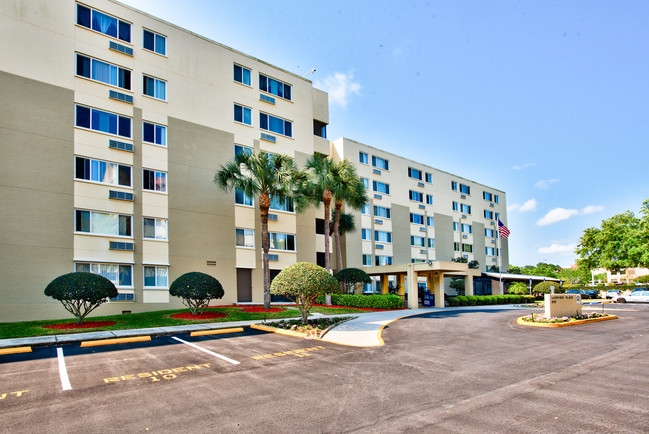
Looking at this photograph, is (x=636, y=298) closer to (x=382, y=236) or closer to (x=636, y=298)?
(x=636, y=298)

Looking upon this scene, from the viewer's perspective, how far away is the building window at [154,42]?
86.8 ft

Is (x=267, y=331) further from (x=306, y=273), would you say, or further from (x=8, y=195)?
(x=8, y=195)

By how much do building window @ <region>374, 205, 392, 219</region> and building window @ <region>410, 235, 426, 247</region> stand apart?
454 cm

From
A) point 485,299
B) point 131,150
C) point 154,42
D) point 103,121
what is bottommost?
point 485,299

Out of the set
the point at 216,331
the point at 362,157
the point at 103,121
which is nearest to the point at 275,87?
the point at 362,157

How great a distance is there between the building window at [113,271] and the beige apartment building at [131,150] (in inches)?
2.3

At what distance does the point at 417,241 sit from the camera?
4688cm

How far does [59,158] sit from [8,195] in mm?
3094

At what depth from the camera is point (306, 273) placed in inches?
685

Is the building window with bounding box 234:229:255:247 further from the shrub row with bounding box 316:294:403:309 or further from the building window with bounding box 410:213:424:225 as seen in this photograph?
the building window with bounding box 410:213:424:225

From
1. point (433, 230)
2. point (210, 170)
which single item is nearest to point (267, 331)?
point (210, 170)

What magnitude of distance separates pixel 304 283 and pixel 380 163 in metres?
29.2

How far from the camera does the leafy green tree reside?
54.1 metres

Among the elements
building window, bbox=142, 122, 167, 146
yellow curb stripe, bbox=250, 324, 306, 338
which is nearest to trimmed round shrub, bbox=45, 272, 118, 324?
yellow curb stripe, bbox=250, 324, 306, 338
